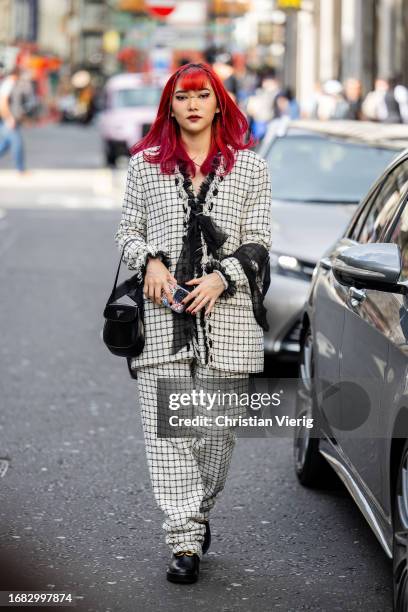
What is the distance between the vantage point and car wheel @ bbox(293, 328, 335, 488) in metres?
6.23

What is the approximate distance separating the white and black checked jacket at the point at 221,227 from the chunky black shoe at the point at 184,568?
643 mm

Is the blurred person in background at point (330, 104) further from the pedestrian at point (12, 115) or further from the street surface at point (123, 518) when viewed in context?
the street surface at point (123, 518)

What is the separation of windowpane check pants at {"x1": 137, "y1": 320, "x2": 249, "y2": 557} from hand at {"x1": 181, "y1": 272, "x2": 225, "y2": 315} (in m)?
0.20

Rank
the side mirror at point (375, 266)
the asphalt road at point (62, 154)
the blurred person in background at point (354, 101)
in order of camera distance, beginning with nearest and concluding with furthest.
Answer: the side mirror at point (375, 266)
the blurred person in background at point (354, 101)
the asphalt road at point (62, 154)

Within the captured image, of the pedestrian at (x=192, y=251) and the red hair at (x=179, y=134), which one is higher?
the red hair at (x=179, y=134)

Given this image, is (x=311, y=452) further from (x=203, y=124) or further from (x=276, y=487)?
(x=203, y=124)

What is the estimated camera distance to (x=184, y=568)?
509 cm

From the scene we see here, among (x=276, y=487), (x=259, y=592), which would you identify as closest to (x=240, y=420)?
(x=259, y=592)

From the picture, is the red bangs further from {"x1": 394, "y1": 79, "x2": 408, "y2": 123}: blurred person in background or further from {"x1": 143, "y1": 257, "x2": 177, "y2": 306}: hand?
Result: {"x1": 394, "y1": 79, "x2": 408, "y2": 123}: blurred person in background

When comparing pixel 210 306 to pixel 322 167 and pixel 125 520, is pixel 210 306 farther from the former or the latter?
pixel 322 167

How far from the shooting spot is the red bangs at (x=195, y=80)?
5027 mm

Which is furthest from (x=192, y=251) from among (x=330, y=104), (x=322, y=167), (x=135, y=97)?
(x=135, y=97)

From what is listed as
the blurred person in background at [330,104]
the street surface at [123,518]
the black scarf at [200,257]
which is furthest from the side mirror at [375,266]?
the blurred person in background at [330,104]

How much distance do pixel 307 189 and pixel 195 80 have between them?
5459 mm
